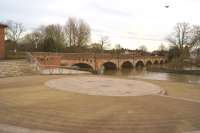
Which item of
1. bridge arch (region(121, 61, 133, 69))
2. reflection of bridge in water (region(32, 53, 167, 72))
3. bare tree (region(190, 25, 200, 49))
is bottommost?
bridge arch (region(121, 61, 133, 69))

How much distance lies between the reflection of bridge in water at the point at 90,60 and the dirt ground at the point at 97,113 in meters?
21.7

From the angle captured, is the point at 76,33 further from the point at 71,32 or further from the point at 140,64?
the point at 140,64

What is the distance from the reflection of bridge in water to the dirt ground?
21.7 metres

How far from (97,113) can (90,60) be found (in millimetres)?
39462

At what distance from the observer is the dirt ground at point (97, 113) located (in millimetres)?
6793

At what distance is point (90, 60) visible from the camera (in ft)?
155

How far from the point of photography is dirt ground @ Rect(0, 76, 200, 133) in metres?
6.79

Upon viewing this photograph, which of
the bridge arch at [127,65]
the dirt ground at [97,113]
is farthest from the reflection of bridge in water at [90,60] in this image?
the dirt ground at [97,113]

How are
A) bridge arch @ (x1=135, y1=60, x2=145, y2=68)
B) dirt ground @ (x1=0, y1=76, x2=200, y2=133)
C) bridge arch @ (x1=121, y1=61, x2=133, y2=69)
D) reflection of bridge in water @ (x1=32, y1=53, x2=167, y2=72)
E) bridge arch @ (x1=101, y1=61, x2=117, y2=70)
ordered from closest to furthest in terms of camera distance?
dirt ground @ (x1=0, y1=76, x2=200, y2=133)
reflection of bridge in water @ (x1=32, y1=53, x2=167, y2=72)
bridge arch @ (x1=101, y1=61, x2=117, y2=70)
bridge arch @ (x1=121, y1=61, x2=133, y2=69)
bridge arch @ (x1=135, y1=60, x2=145, y2=68)

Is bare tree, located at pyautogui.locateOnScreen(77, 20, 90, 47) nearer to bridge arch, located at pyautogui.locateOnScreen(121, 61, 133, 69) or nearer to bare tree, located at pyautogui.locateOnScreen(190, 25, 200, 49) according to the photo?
bridge arch, located at pyautogui.locateOnScreen(121, 61, 133, 69)

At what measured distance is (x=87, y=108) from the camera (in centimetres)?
854

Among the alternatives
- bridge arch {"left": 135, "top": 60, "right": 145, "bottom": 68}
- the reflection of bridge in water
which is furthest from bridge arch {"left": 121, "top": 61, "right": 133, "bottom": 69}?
bridge arch {"left": 135, "top": 60, "right": 145, "bottom": 68}

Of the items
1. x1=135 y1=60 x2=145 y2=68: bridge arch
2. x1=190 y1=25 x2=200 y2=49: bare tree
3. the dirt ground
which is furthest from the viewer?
x1=135 y1=60 x2=145 y2=68: bridge arch

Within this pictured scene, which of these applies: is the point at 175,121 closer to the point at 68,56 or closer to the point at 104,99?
Result: the point at 104,99
